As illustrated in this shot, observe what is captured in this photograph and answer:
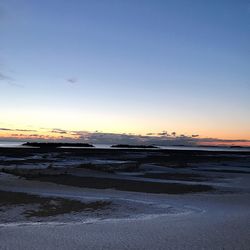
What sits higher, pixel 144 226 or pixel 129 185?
pixel 144 226

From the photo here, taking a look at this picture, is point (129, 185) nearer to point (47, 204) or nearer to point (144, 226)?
point (47, 204)

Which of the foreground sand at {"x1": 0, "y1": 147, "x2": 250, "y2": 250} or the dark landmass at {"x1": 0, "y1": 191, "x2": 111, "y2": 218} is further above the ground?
the foreground sand at {"x1": 0, "y1": 147, "x2": 250, "y2": 250}

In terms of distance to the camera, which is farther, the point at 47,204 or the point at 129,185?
the point at 129,185

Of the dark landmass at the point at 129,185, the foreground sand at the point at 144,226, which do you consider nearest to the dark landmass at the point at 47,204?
the foreground sand at the point at 144,226

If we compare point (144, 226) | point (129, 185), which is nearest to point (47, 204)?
point (144, 226)

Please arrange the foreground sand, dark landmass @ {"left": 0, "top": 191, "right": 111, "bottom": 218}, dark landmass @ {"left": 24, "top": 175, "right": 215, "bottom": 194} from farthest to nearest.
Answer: dark landmass @ {"left": 24, "top": 175, "right": 215, "bottom": 194} → dark landmass @ {"left": 0, "top": 191, "right": 111, "bottom": 218} → the foreground sand

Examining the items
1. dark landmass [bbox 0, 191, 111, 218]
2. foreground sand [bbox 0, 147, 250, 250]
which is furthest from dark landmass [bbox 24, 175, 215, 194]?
dark landmass [bbox 0, 191, 111, 218]

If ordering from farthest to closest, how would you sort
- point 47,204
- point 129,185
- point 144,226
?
point 129,185 < point 47,204 < point 144,226

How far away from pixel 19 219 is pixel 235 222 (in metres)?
5.85

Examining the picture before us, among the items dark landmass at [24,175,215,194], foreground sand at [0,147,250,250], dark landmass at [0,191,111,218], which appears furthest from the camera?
dark landmass at [24,175,215,194]

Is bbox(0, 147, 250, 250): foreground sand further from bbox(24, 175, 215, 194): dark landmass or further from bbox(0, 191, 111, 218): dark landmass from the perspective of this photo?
bbox(24, 175, 215, 194): dark landmass

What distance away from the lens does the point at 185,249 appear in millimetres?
9008

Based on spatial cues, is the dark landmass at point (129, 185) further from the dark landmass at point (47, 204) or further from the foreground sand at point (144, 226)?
the dark landmass at point (47, 204)

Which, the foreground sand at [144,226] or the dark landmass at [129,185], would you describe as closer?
the foreground sand at [144,226]
